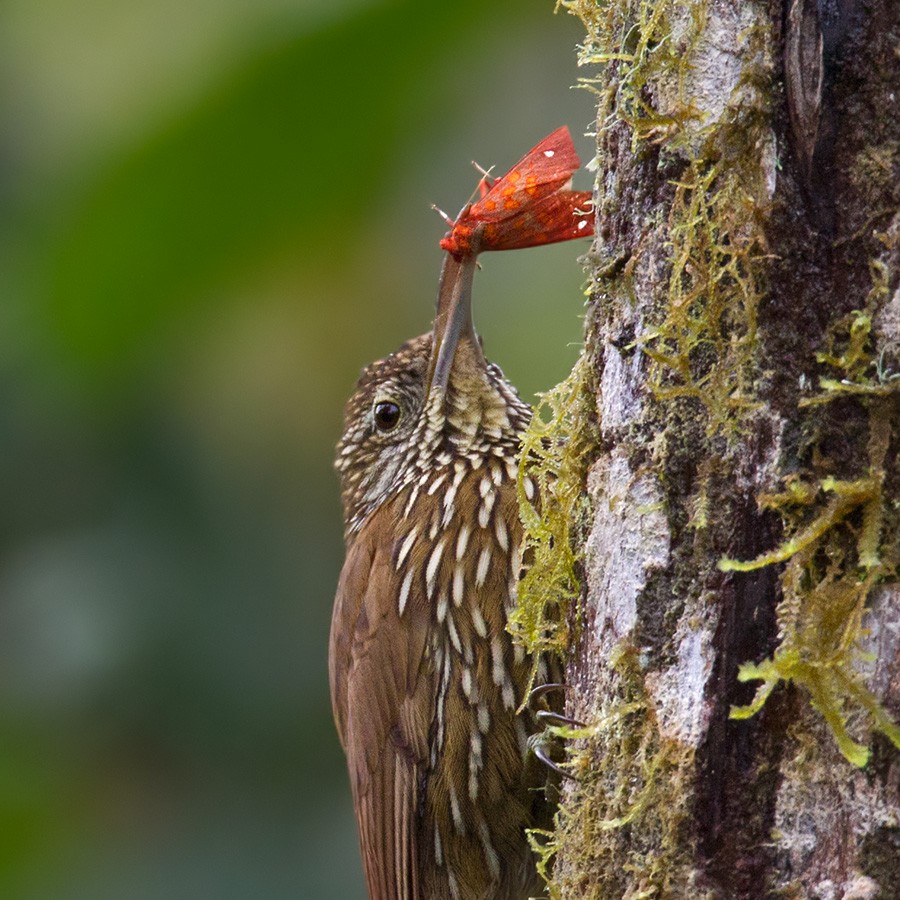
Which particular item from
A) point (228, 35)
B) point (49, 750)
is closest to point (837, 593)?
point (228, 35)

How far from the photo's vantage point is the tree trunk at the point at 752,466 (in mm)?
1932

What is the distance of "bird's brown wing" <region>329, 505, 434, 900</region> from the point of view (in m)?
3.42

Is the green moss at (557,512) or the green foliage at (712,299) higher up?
the green foliage at (712,299)

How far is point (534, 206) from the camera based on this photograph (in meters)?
3.18

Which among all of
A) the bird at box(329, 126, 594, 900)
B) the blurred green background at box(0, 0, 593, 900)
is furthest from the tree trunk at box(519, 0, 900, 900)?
the blurred green background at box(0, 0, 593, 900)

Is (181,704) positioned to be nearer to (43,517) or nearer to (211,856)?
(211,856)

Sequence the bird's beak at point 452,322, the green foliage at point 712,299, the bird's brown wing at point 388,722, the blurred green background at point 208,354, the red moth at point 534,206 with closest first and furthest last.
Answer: the green foliage at point 712,299
the red moth at point 534,206
the bird's brown wing at point 388,722
the bird's beak at point 452,322
the blurred green background at point 208,354

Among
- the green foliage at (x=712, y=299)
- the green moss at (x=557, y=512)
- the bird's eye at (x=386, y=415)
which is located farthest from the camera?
the bird's eye at (x=386, y=415)

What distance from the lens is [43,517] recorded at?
5805 mm

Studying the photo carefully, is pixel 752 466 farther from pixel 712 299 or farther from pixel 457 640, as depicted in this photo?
pixel 457 640

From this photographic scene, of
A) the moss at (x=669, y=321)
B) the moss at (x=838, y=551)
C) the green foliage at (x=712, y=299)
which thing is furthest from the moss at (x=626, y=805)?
the green foliage at (x=712, y=299)

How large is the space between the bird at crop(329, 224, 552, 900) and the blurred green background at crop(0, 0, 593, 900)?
1154mm

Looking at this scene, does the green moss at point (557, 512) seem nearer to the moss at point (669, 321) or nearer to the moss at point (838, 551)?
the moss at point (669, 321)

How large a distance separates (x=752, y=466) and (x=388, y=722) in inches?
65.0
